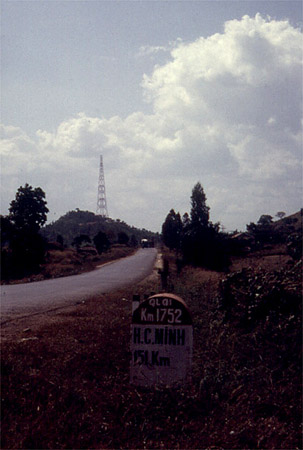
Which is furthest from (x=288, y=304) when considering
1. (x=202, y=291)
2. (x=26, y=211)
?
(x=26, y=211)

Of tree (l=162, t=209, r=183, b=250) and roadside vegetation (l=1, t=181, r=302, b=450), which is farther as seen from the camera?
tree (l=162, t=209, r=183, b=250)

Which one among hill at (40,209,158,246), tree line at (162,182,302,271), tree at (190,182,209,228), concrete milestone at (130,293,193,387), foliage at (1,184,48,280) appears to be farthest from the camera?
hill at (40,209,158,246)

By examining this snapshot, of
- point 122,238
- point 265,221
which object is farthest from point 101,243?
point 122,238

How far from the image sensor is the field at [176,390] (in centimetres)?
408

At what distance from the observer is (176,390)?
4922mm

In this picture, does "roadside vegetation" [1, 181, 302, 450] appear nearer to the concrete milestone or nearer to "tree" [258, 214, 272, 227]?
the concrete milestone

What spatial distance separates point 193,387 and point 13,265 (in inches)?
1283

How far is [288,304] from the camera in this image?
22.6 feet

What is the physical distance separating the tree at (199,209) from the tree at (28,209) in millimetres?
14604

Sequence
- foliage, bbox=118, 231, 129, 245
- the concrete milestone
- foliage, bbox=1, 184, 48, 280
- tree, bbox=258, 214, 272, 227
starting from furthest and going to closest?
foliage, bbox=118, 231, 129, 245, tree, bbox=258, 214, 272, 227, foliage, bbox=1, 184, 48, 280, the concrete milestone

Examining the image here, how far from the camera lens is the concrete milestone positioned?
5020 mm

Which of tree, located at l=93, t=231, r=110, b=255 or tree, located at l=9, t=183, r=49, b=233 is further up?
tree, located at l=9, t=183, r=49, b=233

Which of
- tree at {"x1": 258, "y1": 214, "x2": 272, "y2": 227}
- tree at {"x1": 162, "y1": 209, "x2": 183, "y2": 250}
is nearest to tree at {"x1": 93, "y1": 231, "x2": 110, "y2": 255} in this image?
tree at {"x1": 162, "y1": 209, "x2": 183, "y2": 250}

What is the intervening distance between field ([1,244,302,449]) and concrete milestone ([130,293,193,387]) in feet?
0.54
